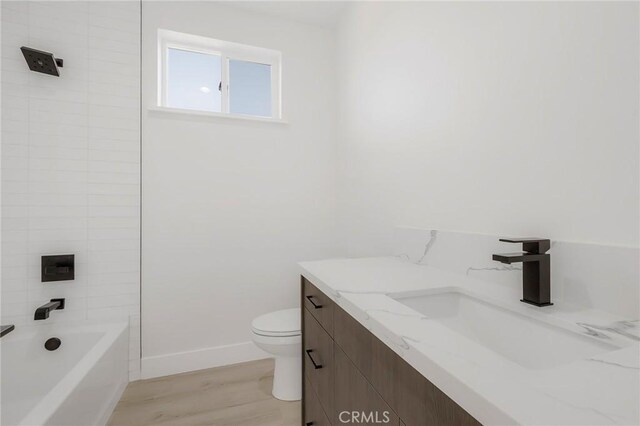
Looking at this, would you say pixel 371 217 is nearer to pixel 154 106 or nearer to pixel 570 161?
pixel 570 161

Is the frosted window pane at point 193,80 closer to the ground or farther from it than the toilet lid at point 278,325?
farther from it

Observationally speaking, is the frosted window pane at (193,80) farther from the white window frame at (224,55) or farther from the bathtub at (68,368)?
the bathtub at (68,368)

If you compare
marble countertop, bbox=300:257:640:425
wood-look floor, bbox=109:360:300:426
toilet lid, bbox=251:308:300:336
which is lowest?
wood-look floor, bbox=109:360:300:426

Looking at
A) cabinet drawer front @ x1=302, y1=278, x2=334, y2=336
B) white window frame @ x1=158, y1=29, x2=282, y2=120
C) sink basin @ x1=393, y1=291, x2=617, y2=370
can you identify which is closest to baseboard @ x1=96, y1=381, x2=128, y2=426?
cabinet drawer front @ x1=302, y1=278, x2=334, y2=336

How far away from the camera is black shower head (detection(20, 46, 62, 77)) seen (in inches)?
66.6

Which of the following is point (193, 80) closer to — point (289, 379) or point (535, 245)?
point (289, 379)

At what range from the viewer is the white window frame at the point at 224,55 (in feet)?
7.08

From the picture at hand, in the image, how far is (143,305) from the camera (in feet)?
6.67

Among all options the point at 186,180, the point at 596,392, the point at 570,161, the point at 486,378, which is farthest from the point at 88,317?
the point at 570,161

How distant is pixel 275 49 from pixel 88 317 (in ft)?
7.52

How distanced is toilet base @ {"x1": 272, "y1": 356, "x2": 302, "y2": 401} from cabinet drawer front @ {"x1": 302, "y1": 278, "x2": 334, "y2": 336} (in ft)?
1.91

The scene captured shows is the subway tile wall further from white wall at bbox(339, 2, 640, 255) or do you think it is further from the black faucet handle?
the black faucet handle

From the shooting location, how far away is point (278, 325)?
1.74 meters

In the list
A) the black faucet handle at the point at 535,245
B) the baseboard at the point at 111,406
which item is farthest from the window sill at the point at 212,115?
the black faucet handle at the point at 535,245
